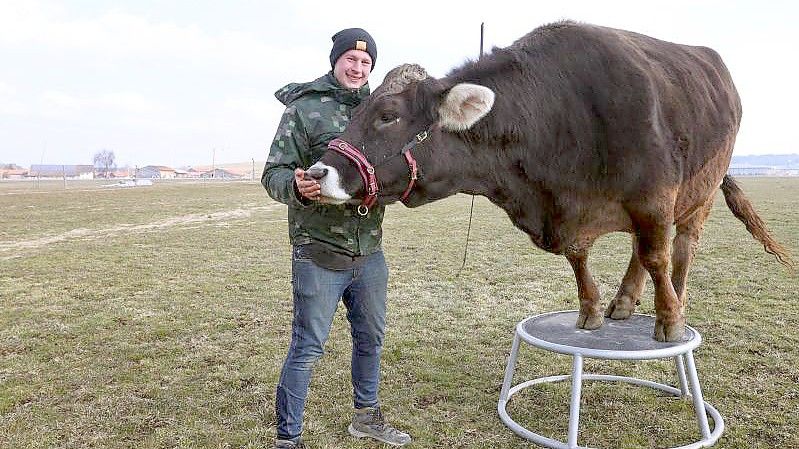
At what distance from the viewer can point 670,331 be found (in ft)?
13.1

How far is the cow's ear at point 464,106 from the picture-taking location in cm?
325

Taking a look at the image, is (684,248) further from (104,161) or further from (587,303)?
(104,161)

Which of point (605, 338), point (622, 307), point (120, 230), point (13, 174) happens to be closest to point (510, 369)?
point (605, 338)

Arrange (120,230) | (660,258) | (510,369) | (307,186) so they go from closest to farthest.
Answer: (307,186) → (660,258) → (510,369) → (120,230)

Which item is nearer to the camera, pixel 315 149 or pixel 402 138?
pixel 402 138

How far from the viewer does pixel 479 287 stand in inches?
347

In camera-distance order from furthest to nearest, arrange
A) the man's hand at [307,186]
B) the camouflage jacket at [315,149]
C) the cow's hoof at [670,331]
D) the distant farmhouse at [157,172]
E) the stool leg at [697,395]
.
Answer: the distant farmhouse at [157,172]
the cow's hoof at [670,331]
the stool leg at [697,395]
the camouflage jacket at [315,149]
the man's hand at [307,186]

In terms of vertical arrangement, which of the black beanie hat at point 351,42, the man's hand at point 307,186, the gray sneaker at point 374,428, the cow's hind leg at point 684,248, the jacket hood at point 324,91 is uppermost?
the black beanie hat at point 351,42

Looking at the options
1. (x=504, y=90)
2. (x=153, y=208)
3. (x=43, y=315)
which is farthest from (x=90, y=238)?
(x=504, y=90)

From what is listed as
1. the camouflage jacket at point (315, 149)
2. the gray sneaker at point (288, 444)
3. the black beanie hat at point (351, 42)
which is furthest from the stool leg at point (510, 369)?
the black beanie hat at point (351, 42)

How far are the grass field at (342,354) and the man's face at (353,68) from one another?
2.38m

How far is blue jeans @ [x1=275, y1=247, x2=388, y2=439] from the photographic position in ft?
11.6

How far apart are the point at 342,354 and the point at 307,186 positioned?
121 inches

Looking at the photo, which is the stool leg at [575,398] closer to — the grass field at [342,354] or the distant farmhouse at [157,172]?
the grass field at [342,354]
